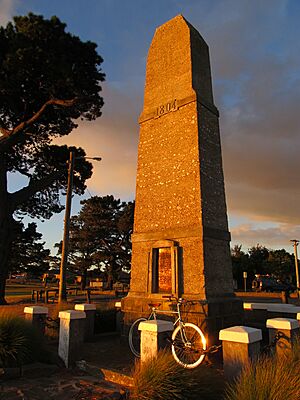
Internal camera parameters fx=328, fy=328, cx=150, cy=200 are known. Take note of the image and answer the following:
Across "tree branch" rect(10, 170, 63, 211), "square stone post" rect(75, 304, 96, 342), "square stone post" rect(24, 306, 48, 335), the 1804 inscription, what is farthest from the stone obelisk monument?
"tree branch" rect(10, 170, 63, 211)

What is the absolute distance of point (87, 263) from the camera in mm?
37312

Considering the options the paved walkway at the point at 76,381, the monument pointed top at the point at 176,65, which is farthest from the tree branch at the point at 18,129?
the paved walkway at the point at 76,381

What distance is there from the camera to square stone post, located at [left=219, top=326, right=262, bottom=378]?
15.7 feet

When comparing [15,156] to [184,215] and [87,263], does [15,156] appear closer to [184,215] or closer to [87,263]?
[184,215]

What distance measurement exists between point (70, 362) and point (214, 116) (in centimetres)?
820

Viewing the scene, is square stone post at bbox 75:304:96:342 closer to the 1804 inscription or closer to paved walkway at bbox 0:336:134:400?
paved walkway at bbox 0:336:134:400

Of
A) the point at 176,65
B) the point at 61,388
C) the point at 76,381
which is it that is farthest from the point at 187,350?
the point at 176,65

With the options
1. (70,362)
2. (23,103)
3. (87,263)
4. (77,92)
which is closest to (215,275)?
(70,362)

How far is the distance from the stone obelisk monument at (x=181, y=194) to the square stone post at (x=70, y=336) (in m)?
2.45

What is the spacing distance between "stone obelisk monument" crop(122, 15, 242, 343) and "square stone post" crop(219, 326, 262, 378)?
9.82 feet

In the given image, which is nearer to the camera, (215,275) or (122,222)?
(215,275)

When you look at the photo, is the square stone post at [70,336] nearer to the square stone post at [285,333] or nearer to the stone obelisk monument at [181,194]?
the stone obelisk monument at [181,194]

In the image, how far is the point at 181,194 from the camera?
31.2 ft

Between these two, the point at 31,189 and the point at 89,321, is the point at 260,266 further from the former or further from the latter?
the point at 89,321
